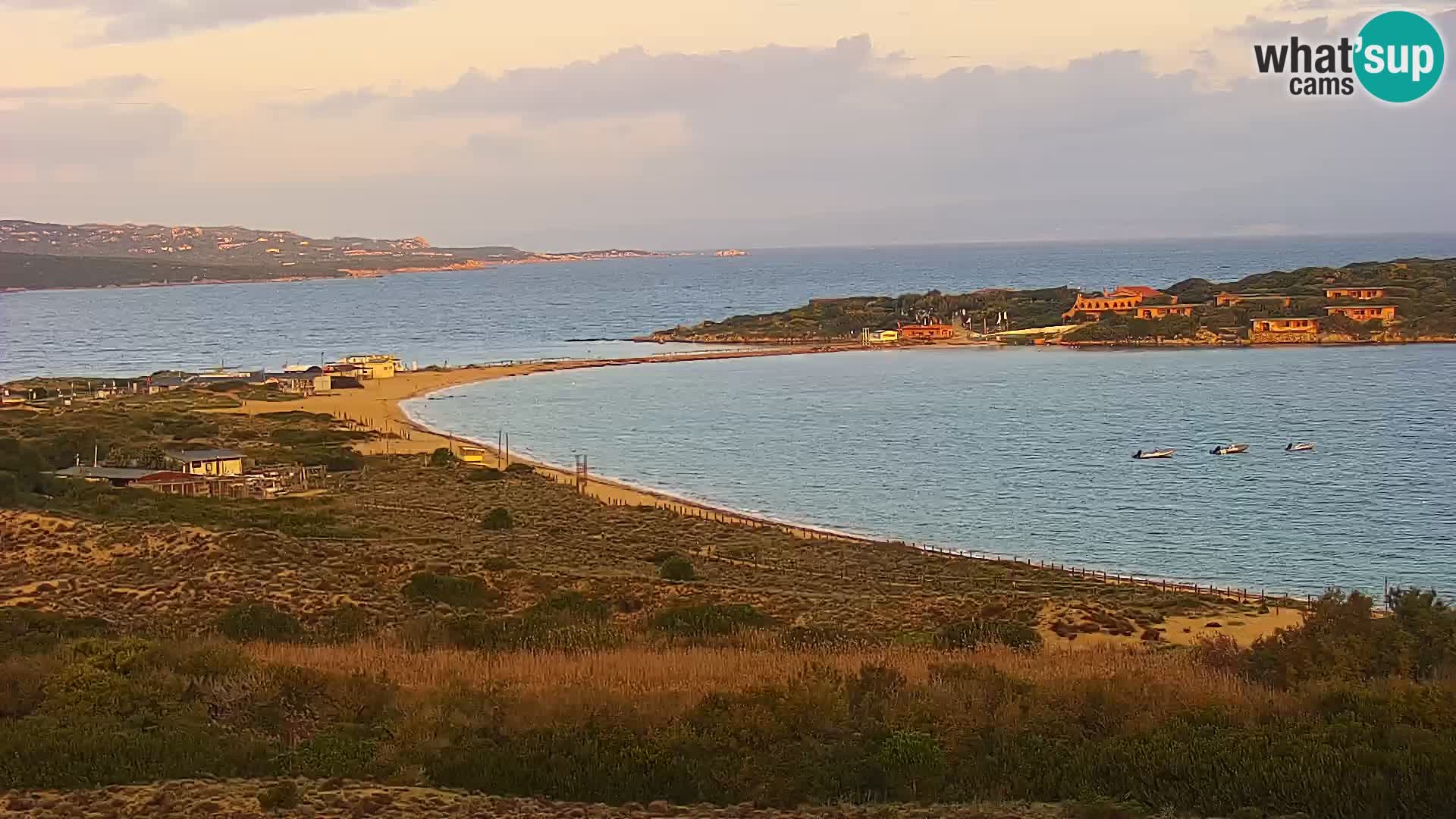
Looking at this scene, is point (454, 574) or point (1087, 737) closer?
point (1087, 737)

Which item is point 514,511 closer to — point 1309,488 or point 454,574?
point 454,574

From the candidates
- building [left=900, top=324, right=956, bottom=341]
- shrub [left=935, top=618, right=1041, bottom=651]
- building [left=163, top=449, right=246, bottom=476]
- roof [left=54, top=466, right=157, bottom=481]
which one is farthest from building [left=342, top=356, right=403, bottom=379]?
shrub [left=935, top=618, right=1041, bottom=651]

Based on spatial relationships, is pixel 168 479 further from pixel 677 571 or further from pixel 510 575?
pixel 677 571

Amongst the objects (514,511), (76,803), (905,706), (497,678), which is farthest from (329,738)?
(514,511)

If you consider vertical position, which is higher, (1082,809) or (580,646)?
(1082,809)

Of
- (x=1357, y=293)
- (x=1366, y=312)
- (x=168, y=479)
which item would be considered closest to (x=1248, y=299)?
(x=1357, y=293)

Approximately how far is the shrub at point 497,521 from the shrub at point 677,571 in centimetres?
726

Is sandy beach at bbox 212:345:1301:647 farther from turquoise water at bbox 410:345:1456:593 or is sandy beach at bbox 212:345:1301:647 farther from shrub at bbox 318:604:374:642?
shrub at bbox 318:604:374:642

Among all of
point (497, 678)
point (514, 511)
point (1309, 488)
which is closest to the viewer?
point (497, 678)

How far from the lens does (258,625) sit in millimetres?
17625

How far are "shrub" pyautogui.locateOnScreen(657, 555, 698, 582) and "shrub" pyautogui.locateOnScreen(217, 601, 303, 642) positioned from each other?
23.6 feet

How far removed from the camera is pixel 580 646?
15.2 meters

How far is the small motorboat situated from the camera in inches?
1886

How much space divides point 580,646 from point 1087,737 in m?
7.30
